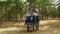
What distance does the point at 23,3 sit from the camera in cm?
1811

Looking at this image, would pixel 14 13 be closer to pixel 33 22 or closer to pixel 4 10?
pixel 4 10

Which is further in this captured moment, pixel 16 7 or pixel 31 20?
pixel 16 7

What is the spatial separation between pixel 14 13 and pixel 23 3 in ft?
4.81

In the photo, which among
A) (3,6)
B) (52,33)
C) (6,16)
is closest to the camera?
(52,33)

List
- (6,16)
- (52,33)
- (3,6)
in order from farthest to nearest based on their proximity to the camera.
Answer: (6,16)
(3,6)
(52,33)

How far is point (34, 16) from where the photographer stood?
8.91 m

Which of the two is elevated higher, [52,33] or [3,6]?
[3,6]

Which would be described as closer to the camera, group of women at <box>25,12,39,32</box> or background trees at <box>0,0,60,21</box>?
group of women at <box>25,12,39,32</box>

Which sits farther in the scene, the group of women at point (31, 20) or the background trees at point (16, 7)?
the background trees at point (16, 7)

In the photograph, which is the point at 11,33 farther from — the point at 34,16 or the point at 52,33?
the point at 52,33

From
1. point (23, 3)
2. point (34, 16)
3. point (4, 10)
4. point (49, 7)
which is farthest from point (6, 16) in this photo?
point (34, 16)

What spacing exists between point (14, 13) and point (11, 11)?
39 centimetres

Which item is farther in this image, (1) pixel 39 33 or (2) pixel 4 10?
(2) pixel 4 10

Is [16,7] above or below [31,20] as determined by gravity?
above
